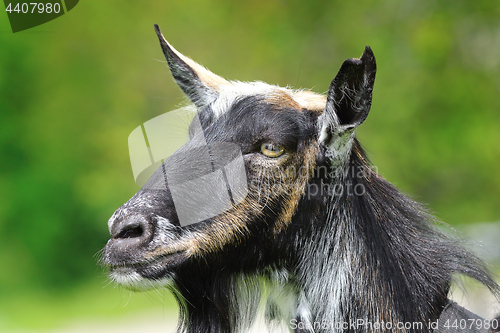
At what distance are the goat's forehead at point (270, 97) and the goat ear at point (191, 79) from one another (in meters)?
0.19

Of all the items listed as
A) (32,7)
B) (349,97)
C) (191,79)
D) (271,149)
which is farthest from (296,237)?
(32,7)

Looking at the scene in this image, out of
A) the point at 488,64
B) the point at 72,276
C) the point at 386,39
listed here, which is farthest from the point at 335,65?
the point at 72,276

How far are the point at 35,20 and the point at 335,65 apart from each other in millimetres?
9629

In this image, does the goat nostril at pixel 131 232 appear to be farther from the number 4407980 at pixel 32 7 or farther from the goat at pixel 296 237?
the number 4407980 at pixel 32 7

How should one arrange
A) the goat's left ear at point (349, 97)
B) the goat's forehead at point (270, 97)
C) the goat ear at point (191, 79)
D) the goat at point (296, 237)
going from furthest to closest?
the goat ear at point (191, 79)
the goat's forehead at point (270, 97)
the goat at point (296, 237)
the goat's left ear at point (349, 97)

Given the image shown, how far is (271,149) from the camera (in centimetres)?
367

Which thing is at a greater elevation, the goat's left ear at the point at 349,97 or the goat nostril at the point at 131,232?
the goat's left ear at the point at 349,97

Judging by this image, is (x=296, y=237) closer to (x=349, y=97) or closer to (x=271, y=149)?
(x=271, y=149)

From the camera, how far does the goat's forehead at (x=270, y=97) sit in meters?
3.94

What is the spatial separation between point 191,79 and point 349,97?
1.87 m

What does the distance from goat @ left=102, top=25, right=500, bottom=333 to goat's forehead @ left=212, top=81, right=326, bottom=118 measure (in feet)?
0.06

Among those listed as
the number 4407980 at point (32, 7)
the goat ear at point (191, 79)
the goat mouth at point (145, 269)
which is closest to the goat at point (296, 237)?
the goat mouth at point (145, 269)

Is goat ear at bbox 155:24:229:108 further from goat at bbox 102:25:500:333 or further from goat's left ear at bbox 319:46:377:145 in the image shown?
goat's left ear at bbox 319:46:377:145

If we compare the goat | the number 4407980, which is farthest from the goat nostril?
the number 4407980
